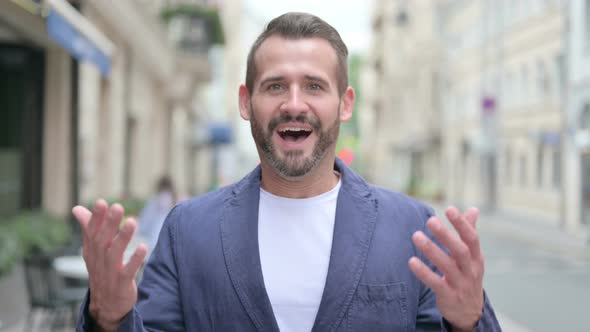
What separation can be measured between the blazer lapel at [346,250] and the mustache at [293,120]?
0.69ft

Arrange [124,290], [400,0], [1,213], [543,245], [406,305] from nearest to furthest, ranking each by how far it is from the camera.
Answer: [124,290] < [406,305] < [1,213] < [543,245] < [400,0]

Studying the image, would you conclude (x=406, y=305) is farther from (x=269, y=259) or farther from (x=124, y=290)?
(x=124, y=290)

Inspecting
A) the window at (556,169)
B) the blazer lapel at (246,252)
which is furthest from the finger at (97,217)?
the window at (556,169)

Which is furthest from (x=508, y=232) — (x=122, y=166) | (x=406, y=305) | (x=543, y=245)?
(x=406, y=305)

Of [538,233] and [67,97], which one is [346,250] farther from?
[538,233]

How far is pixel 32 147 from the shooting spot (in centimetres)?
1211

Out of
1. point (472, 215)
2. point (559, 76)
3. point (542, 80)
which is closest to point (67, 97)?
point (472, 215)

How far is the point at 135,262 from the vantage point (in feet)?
5.78

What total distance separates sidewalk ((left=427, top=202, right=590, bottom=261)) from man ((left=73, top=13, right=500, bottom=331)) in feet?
49.3

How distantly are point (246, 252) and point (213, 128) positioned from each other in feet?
131

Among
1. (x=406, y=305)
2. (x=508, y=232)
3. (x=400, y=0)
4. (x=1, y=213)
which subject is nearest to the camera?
(x=406, y=305)

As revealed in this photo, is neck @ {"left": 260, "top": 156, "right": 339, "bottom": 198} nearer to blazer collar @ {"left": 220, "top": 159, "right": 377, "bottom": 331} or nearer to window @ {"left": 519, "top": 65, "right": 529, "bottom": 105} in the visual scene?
blazer collar @ {"left": 220, "top": 159, "right": 377, "bottom": 331}

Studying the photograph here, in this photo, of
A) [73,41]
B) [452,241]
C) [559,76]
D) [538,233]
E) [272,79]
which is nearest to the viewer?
[452,241]

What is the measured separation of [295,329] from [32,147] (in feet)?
35.5
